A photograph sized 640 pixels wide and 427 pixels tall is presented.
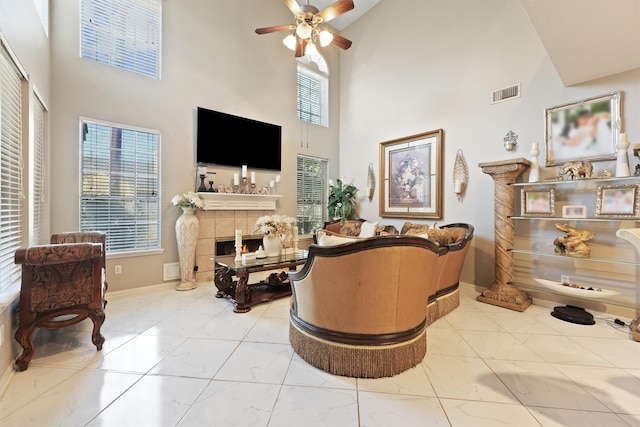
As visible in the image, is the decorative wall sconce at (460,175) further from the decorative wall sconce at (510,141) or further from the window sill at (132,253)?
the window sill at (132,253)

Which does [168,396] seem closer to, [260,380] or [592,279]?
[260,380]

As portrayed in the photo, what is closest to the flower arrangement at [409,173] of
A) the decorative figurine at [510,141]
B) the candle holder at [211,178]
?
the decorative figurine at [510,141]

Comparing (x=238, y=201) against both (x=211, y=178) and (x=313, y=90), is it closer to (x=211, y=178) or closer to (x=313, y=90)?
(x=211, y=178)

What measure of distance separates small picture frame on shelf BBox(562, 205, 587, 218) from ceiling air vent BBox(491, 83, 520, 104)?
65.5 inches

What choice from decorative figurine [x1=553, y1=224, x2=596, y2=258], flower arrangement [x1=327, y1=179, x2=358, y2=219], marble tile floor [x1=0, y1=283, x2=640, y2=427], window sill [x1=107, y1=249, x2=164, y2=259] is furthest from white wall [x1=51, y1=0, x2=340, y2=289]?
decorative figurine [x1=553, y1=224, x2=596, y2=258]

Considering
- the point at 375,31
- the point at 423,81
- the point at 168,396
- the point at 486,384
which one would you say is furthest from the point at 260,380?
the point at 375,31

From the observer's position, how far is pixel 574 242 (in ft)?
10.1

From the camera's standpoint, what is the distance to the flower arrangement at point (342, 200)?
5805mm

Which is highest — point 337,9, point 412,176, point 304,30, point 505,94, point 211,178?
point 337,9

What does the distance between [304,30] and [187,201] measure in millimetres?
2820

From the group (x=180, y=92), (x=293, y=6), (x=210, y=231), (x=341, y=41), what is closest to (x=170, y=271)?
(x=210, y=231)

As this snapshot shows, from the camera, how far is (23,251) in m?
1.92

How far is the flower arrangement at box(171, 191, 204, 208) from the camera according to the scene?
13.1 ft

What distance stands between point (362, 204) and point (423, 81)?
2.62 meters
